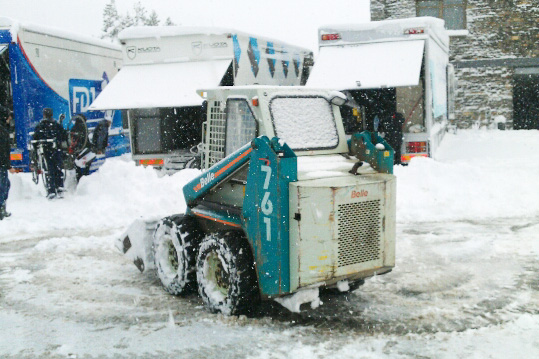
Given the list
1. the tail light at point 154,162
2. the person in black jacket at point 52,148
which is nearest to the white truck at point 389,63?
the tail light at point 154,162

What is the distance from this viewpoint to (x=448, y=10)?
948 inches

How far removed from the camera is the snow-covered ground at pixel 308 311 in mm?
5004

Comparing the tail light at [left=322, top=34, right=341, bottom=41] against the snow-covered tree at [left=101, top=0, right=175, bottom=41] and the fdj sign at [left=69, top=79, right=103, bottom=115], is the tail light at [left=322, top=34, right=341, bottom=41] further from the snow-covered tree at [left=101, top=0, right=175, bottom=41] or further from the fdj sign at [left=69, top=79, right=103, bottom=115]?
the snow-covered tree at [left=101, top=0, right=175, bottom=41]

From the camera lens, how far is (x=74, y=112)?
14.5 m

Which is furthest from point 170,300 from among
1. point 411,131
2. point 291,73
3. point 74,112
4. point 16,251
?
point 291,73

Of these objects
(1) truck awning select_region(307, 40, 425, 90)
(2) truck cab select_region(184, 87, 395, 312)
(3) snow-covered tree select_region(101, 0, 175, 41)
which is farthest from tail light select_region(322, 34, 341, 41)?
(3) snow-covered tree select_region(101, 0, 175, 41)

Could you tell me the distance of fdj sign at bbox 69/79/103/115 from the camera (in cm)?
1451

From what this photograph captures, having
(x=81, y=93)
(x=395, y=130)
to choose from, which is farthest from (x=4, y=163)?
(x=395, y=130)

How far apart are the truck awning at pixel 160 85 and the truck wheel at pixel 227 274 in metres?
6.49

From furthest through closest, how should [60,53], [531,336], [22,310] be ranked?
[60,53] → [22,310] → [531,336]

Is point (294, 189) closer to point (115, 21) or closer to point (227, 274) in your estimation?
point (227, 274)

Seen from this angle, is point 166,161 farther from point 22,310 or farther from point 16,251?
point 22,310

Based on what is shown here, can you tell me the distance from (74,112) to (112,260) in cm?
758

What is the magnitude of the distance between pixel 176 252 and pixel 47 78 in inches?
335
